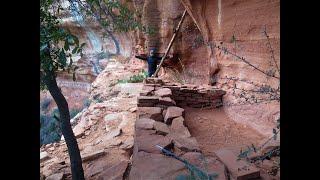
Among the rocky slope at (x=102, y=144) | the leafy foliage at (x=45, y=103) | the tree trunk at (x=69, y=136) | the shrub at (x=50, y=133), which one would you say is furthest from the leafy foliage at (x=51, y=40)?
the leafy foliage at (x=45, y=103)

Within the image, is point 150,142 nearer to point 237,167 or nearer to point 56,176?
point 237,167

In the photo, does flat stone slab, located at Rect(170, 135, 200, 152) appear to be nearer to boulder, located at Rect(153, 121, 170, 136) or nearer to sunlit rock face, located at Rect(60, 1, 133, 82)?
boulder, located at Rect(153, 121, 170, 136)

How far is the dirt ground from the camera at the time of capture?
4.35 m

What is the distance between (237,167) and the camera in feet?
8.41

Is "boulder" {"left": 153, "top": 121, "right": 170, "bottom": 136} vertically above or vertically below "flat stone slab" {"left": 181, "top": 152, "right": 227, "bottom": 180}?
above

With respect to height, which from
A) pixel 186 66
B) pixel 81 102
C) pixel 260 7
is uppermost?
pixel 260 7

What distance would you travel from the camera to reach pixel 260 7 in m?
5.08

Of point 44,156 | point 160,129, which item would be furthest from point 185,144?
point 44,156

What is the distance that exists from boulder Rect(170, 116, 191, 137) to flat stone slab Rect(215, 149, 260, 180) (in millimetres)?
872

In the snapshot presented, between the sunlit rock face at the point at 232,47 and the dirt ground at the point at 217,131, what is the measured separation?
198 mm

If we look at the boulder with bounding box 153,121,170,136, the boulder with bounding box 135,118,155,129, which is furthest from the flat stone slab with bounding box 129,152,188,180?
the boulder with bounding box 135,118,155,129
